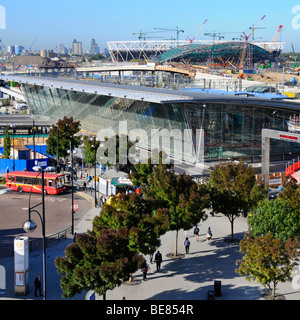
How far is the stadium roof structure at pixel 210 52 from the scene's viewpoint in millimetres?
118625

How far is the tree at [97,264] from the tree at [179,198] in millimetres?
4377

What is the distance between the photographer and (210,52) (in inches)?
4803

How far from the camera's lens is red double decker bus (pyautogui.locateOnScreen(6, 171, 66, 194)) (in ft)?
92.5

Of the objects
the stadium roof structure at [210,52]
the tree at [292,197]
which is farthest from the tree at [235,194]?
the stadium roof structure at [210,52]

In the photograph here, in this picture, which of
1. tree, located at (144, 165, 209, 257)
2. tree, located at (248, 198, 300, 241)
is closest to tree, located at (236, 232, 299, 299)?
tree, located at (248, 198, 300, 241)

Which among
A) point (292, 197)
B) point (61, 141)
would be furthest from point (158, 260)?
point (61, 141)

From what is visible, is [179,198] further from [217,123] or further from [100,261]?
[217,123]

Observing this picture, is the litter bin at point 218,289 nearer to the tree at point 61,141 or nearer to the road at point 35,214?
the road at point 35,214

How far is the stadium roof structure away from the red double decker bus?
90481 mm

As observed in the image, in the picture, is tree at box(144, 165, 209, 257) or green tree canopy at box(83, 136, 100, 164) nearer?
tree at box(144, 165, 209, 257)

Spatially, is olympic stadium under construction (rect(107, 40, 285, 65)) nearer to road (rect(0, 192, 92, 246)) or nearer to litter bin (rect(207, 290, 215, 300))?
road (rect(0, 192, 92, 246))

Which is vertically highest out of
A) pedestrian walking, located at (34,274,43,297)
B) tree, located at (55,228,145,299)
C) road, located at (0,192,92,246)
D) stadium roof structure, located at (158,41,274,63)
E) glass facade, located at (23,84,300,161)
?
stadium roof structure, located at (158,41,274,63)

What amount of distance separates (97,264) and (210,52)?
114m
